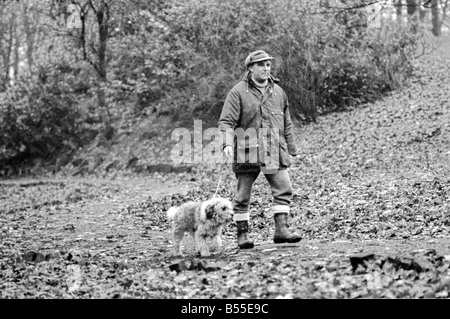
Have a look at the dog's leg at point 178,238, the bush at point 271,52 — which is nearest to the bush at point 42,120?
the bush at point 271,52

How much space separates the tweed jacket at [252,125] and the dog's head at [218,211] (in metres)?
0.67

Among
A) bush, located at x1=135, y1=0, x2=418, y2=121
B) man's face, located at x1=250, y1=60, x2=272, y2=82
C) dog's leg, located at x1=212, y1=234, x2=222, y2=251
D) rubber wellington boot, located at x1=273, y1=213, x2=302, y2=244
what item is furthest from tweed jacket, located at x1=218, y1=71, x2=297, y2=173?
bush, located at x1=135, y1=0, x2=418, y2=121

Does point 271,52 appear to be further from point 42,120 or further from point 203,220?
point 203,220

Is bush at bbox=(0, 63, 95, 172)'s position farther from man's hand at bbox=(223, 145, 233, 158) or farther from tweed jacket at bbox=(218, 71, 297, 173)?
man's hand at bbox=(223, 145, 233, 158)

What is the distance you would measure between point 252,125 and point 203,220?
1.35 meters

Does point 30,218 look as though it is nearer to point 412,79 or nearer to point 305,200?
point 305,200

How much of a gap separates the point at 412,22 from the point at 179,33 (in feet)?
31.4

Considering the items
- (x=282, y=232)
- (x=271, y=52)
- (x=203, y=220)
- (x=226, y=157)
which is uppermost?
(x=271, y=52)

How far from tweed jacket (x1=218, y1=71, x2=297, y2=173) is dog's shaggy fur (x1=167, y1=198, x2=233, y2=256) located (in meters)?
0.70

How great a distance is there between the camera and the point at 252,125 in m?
8.98

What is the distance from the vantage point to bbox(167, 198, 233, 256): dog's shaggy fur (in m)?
8.58

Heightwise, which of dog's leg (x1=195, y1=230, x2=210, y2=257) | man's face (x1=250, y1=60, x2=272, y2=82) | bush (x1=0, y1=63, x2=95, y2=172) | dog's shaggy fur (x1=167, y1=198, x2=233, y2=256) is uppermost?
bush (x1=0, y1=63, x2=95, y2=172)

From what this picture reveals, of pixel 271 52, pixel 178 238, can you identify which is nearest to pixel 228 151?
pixel 178 238
